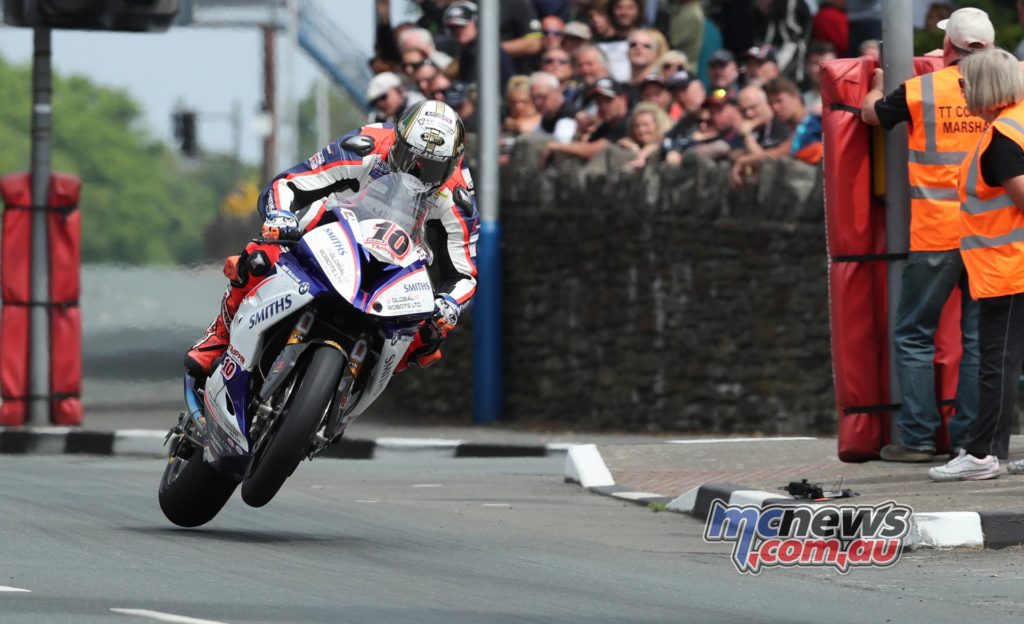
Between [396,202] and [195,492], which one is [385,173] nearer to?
[396,202]

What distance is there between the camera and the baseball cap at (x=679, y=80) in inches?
723

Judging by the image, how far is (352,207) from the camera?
30.6ft

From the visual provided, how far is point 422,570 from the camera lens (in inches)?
329

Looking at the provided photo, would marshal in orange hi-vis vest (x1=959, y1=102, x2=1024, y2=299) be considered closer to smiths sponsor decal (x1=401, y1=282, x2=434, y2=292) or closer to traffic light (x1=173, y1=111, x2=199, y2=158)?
smiths sponsor decal (x1=401, y1=282, x2=434, y2=292)

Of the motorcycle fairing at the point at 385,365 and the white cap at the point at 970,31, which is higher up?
the white cap at the point at 970,31

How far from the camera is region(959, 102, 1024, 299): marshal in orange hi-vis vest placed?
412 inches

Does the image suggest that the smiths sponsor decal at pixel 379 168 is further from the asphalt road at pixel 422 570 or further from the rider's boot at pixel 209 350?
the asphalt road at pixel 422 570

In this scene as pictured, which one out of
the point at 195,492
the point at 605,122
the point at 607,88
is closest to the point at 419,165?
the point at 195,492

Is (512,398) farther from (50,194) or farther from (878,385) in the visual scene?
(878,385)

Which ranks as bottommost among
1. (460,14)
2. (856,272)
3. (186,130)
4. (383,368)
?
(383,368)

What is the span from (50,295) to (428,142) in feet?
34.2

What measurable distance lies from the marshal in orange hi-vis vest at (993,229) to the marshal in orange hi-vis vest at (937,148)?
1.76 feet

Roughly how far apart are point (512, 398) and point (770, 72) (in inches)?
176

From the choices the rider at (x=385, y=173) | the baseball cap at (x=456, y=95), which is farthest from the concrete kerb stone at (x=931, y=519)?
the baseball cap at (x=456, y=95)
